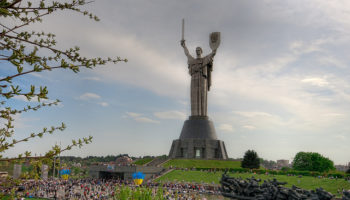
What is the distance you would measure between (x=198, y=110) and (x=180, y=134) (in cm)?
577

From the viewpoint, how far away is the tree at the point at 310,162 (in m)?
55.4

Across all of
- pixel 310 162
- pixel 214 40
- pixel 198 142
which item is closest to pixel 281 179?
pixel 198 142

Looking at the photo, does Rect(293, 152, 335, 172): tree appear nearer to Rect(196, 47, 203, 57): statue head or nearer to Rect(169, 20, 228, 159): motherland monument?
Rect(169, 20, 228, 159): motherland monument

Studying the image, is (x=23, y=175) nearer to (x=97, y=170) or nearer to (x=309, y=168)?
(x=97, y=170)

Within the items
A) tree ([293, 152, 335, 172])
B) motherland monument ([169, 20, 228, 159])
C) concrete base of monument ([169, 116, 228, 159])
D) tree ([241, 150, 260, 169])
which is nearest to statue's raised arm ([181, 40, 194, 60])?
motherland monument ([169, 20, 228, 159])

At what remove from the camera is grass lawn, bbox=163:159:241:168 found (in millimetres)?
45156

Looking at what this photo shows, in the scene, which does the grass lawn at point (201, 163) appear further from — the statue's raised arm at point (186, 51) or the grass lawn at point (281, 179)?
the statue's raised arm at point (186, 51)

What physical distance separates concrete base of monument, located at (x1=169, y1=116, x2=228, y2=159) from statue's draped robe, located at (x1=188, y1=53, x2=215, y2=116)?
1634mm

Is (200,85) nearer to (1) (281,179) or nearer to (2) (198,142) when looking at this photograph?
(2) (198,142)

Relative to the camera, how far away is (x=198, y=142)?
1973 inches

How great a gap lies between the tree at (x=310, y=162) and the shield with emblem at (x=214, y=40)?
27.8m

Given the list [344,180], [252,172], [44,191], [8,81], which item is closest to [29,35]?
[8,81]

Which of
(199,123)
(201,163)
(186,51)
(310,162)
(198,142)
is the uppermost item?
(186,51)

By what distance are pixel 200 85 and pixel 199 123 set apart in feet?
23.3
